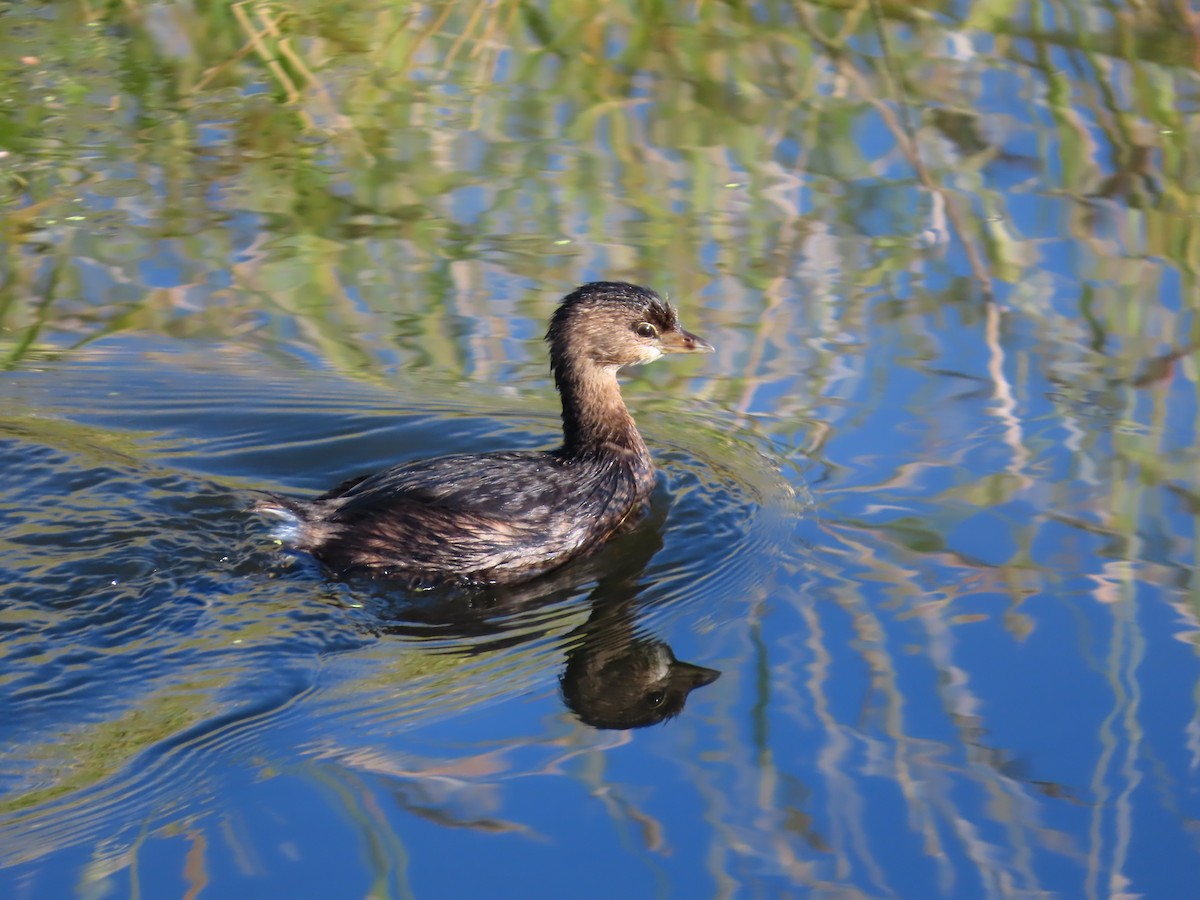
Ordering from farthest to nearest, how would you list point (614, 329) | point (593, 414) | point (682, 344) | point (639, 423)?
point (639, 423) → point (682, 344) → point (614, 329) → point (593, 414)

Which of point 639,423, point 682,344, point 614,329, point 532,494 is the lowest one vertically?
point 639,423

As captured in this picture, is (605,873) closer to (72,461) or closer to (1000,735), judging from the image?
(1000,735)

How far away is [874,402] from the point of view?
23.5ft

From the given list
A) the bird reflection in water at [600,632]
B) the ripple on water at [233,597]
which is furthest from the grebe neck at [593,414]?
the bird reflection in water at [600,632]

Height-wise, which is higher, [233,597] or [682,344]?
[682,344]

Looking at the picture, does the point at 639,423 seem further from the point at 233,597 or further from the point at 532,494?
the point at 233,597

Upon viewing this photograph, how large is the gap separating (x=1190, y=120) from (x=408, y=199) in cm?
468

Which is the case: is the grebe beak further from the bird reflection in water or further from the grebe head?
the bird reflection in water

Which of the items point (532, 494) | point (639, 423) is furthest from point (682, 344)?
point (532, 494)

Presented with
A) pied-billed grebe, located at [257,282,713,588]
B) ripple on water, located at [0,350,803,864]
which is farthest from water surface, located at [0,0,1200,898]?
pied-billed grebe, located at [257,282,713,588]

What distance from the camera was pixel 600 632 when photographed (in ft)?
18.7

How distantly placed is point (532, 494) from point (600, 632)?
95 cm

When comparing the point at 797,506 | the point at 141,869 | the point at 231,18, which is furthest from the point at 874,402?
the point at 231,18

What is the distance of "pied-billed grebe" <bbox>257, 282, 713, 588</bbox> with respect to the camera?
617 centimetres
